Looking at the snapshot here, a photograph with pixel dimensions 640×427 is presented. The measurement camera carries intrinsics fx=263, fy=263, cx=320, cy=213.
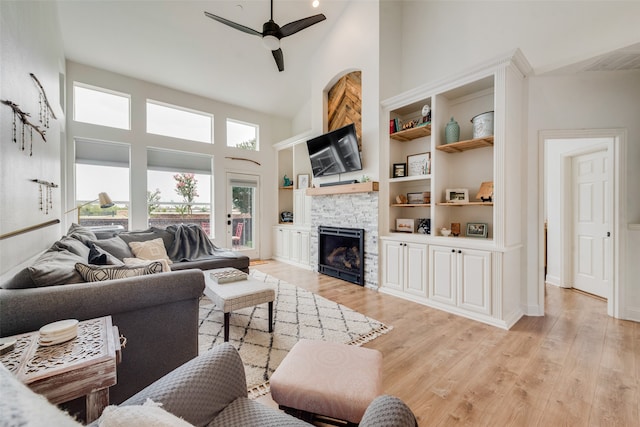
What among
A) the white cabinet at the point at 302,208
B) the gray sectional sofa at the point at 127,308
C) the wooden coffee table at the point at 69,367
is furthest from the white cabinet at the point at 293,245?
the wooden coffee table at the point at 69,367

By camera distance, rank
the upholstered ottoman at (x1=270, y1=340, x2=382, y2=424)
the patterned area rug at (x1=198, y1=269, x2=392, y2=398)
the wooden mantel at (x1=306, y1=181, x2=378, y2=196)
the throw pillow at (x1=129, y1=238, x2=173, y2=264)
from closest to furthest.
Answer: the upholstered ottoman at (x1=270, y1=340, x2=382, y2=424) < the patterned area rug at (x1=198, y1=269, x2=392, y2=398) < the throw pillow at (x1=129, y1=238, x2=173, y2=264) < the wooden mantel at (x1=306, y1=181, x2=378, y2=196)

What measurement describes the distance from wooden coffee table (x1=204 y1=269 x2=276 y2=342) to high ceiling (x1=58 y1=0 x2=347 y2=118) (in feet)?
12.9

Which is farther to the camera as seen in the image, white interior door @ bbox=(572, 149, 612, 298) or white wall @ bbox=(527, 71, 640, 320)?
white interior door @ bbox=(572, 149, 612, 298)

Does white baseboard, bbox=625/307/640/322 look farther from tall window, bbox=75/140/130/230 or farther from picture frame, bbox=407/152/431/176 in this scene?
tall window, bbox=75/140/130/230

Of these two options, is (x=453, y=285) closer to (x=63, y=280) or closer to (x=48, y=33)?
(x=63, y=280)

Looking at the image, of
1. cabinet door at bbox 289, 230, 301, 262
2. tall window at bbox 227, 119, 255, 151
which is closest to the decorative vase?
cabinet door at bbox 289, 230, 301, 262

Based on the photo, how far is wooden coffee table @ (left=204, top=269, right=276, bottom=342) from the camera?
2.31 meters

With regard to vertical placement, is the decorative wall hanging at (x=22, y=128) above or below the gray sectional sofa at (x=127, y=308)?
above

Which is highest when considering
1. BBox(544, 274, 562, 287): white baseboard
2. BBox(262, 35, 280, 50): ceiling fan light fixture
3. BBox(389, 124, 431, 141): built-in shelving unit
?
BBox(262, 35, 280, 50): ceiling fan light fixture

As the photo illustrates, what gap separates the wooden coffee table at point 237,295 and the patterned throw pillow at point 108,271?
69 centimetres

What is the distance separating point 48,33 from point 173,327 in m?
3.23

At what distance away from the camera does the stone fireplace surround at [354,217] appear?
13.3 feet

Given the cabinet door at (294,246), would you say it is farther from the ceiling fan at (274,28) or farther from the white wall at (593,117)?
the white wall at (593,117)

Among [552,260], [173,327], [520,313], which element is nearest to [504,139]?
[520,313]
